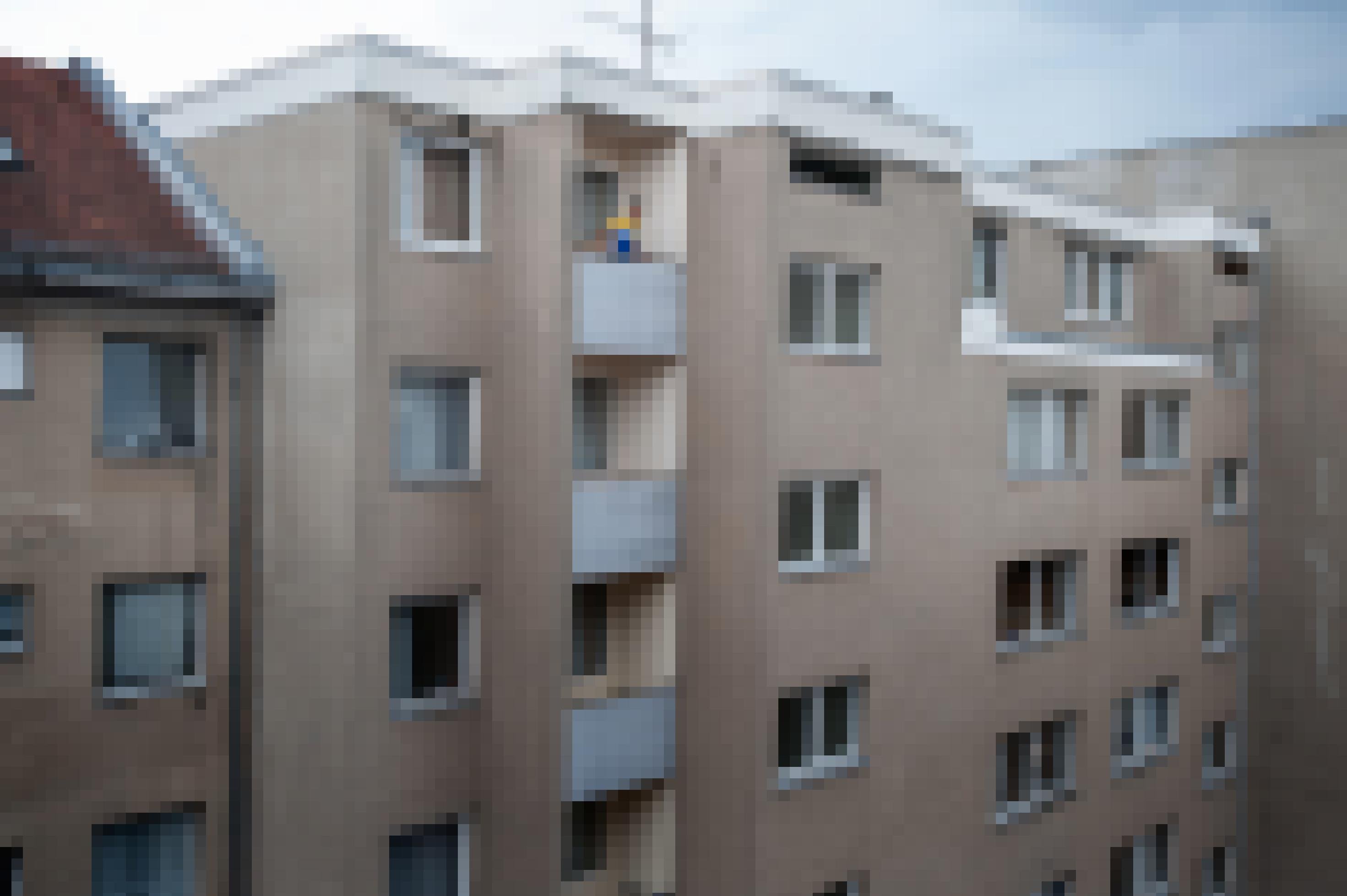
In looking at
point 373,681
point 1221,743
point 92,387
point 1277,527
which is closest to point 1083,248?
point 1277,527

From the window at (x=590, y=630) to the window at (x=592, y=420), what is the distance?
445 mm

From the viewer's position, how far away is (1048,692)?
18.2 ft

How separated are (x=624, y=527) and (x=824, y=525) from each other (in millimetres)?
804

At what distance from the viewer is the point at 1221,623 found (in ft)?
22.6

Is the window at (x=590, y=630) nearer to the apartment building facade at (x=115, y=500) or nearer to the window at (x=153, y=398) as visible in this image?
the apartment building facade at (x=115, y=500)

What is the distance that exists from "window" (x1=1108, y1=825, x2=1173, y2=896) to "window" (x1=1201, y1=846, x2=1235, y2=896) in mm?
482

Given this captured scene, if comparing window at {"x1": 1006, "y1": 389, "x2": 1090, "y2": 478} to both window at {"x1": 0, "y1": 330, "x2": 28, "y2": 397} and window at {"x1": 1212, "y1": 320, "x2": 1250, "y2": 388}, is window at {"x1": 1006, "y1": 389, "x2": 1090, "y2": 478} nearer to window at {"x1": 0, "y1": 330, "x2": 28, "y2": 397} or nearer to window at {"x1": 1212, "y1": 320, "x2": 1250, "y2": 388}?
window at {"x1": 1212, "y1": 320, "x2": 1250, "y2": 388}

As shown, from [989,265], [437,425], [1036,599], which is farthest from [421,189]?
[1036,599]

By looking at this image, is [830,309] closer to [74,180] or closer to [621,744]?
[621,744]

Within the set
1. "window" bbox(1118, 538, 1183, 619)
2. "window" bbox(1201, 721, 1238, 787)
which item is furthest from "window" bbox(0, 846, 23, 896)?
"window" bbox(1201, 721, 1238, 787)

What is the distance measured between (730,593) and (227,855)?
1.83 metres

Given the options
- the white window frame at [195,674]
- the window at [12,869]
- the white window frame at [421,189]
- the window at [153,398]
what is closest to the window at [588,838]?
the white window frame at [195,674]

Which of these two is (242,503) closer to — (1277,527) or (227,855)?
(227,855)

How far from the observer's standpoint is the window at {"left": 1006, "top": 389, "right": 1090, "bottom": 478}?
535cm
